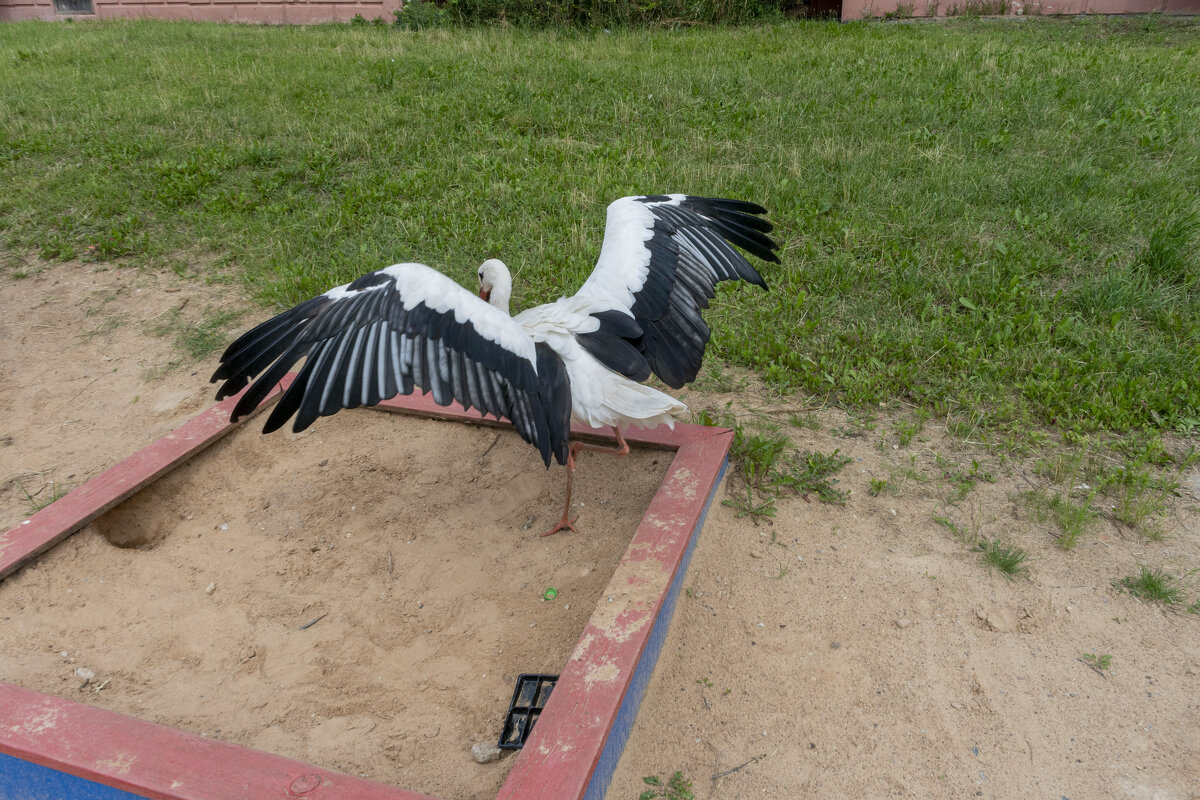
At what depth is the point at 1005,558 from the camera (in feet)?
9.59

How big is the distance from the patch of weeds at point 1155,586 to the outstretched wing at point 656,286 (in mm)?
1760

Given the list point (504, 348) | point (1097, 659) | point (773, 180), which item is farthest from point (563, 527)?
point (773, 180)

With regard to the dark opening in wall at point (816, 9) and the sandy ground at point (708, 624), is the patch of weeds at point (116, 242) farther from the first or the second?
the dark opening in wall at point (816, 9)

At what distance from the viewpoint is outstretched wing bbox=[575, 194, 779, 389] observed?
2949mm

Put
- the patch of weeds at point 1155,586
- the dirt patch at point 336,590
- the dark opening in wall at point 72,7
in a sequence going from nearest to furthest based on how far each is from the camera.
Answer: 1. the dirt patch at point 336,590
2. the patch of weeds at point 1155,586
3. the dark opening in wall at point 72,7

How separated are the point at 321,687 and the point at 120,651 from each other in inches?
29.2

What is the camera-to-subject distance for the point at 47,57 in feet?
33.0

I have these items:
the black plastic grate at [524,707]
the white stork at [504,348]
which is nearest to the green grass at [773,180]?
the white stork at [504,348]

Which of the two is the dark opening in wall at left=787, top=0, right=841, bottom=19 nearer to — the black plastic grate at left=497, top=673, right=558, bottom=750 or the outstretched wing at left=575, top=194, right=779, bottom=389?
the outstretched wing at left=575, top=194, right=779, bottom=389

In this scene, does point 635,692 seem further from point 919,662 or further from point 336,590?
point 336,590

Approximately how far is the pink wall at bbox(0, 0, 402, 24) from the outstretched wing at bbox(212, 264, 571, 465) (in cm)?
1248

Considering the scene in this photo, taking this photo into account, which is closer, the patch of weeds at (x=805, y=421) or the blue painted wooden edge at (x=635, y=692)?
the blue painted wooden edge at (x=635, y=692)

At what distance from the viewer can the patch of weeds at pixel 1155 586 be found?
9.16ft

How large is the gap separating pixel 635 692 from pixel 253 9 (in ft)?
51.1
